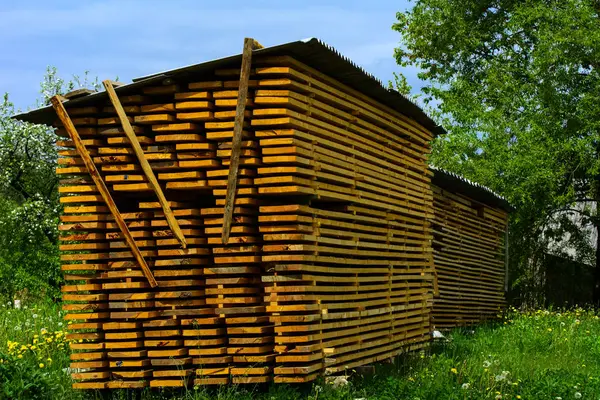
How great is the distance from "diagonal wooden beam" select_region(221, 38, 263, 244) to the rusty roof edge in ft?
20.3

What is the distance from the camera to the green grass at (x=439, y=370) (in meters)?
8.54

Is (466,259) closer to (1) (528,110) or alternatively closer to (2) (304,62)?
(1) (528,110)

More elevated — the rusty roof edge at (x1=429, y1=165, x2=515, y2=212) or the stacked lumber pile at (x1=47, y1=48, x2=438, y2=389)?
the rusty roof edge at (x1=429, y1=165, x2=515, y2=212)

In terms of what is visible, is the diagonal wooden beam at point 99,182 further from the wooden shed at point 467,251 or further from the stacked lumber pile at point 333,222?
the wooden shed at point 467,251

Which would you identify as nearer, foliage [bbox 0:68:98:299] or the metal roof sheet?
the metal roof sheet

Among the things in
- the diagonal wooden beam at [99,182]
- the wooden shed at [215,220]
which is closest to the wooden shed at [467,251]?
the wooden shed at [215,220]

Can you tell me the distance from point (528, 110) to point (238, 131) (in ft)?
50.8

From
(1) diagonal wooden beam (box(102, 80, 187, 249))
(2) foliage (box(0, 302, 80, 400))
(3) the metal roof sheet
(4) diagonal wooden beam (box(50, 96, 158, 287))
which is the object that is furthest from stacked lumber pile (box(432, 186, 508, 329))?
(4) diagonal wooden beam (box(50, 96, 158, 287))

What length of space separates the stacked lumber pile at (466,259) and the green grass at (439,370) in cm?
120

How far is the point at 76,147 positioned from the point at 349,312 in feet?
11.9

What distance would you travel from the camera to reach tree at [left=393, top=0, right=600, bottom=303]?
848 inches

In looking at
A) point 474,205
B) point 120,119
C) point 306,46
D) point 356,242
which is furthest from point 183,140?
point 474,205

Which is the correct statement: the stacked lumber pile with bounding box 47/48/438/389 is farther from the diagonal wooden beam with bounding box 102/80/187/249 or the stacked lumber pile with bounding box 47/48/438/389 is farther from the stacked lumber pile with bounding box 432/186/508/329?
the stacked lumber pile with bounding box 432/186/508/329

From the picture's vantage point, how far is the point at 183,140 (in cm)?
889
